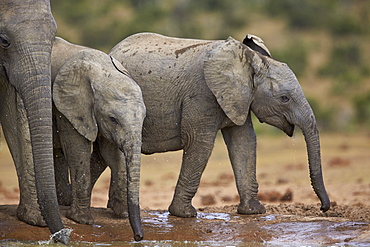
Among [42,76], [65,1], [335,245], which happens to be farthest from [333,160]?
[65,1]

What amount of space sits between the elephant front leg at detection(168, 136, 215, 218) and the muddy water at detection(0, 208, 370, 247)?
0.14m

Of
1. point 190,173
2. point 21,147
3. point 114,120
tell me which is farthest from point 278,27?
point 21,147

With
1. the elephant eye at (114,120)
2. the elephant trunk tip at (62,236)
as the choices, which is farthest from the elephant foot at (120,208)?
the elephant trunk tip at (62,236)

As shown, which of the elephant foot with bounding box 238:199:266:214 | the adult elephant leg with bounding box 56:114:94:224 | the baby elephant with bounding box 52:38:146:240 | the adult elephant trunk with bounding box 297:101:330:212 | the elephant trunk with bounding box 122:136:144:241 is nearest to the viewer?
the elephant trunk with bounding box 122:136:144:241

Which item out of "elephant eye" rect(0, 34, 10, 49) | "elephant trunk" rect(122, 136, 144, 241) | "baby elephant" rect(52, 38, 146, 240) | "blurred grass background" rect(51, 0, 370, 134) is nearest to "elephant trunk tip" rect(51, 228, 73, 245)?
"elephant trunk" rect(122, 136, 144, 241)

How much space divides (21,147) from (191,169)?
1.82 m

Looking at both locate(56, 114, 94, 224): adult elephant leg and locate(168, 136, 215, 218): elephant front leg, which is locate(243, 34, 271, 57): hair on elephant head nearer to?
locate(168, 136, 215, 218): elephant front leg

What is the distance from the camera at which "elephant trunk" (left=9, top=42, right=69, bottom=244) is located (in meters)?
5.92

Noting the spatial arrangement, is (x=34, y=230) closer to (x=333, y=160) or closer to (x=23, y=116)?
(x=23, y=116)

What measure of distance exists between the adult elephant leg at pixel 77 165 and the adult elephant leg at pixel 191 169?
3.48 ft

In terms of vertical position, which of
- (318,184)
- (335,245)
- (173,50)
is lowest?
(335,245)

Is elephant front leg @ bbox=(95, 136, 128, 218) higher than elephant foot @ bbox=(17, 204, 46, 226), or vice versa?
elephant front leg @ bbox=(95, 136, 128, 218)

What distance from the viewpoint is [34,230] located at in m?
6.83

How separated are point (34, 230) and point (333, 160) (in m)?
8.73
